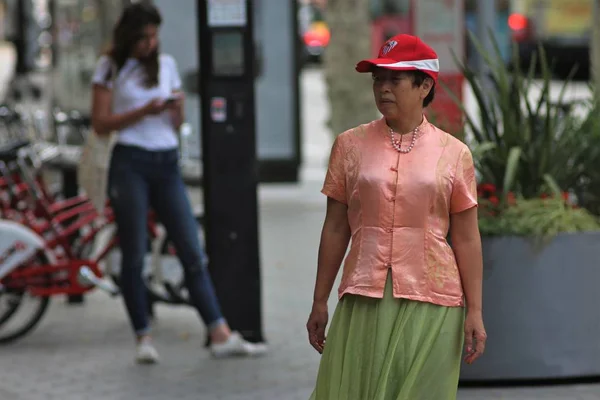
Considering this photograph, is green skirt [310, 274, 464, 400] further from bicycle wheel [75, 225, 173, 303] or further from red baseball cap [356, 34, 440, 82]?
bicycle wheel [75, 225, 173, 303]

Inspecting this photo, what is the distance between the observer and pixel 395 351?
4086mm

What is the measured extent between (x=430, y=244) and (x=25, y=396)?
10.1 feet

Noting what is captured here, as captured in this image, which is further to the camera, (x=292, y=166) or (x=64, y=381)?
(x=292, y=166)

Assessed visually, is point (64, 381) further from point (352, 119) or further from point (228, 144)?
point (352, 119)

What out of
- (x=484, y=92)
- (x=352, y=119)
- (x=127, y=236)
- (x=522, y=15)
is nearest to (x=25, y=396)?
(x=127, y=236)

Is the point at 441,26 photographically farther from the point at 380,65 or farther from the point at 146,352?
the point at 380,65

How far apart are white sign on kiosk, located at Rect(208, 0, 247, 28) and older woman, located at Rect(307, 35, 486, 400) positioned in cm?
312

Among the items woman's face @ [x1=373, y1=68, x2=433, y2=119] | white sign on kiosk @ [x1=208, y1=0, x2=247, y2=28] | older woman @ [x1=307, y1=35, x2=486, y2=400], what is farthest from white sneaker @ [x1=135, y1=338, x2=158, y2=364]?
woman's face @ [x1=373, y1=68, x2=433, y2=119]

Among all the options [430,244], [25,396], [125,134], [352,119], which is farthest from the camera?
[352,119]

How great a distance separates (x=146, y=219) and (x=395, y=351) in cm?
327

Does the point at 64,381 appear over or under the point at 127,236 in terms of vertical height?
under

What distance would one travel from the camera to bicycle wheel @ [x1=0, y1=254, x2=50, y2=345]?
7734 millimetres

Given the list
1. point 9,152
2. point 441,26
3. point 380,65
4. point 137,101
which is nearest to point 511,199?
point 137,101

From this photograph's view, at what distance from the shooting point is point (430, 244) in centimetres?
415
